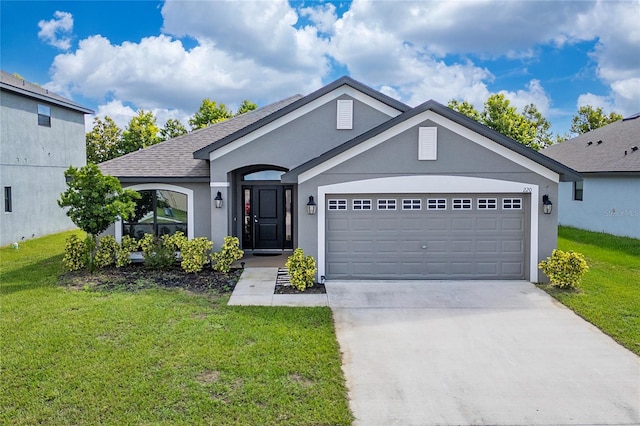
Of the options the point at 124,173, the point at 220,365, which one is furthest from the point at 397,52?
the point at 220,365

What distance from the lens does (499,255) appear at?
10.6m

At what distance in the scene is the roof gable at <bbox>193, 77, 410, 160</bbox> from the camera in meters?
11.8

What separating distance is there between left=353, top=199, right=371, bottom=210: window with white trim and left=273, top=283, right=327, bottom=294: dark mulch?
2.04 meters

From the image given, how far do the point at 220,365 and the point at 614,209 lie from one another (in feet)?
59.5

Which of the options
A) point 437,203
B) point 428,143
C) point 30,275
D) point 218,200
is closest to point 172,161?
point 218,200

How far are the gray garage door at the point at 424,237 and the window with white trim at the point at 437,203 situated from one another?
2cm

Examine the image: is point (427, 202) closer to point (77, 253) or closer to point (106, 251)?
point (106, 251)

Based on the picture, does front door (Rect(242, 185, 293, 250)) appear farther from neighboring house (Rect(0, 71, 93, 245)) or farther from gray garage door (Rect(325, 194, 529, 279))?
neighboring house (Rect(0, 71, 93, 245))

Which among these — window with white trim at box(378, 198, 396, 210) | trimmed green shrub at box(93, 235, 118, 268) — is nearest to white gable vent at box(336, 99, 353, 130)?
window with white trim at box(378, 198, 396, 210)

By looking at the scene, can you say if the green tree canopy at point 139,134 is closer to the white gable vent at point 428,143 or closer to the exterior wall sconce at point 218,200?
the exterior wall sconce at point 218,200

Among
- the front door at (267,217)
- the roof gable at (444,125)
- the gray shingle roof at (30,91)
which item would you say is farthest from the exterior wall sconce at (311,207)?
the gray shingle roof at (30,91)

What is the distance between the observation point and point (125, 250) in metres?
12.1

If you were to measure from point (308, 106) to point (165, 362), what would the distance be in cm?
800

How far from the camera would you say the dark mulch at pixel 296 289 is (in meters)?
9.62
